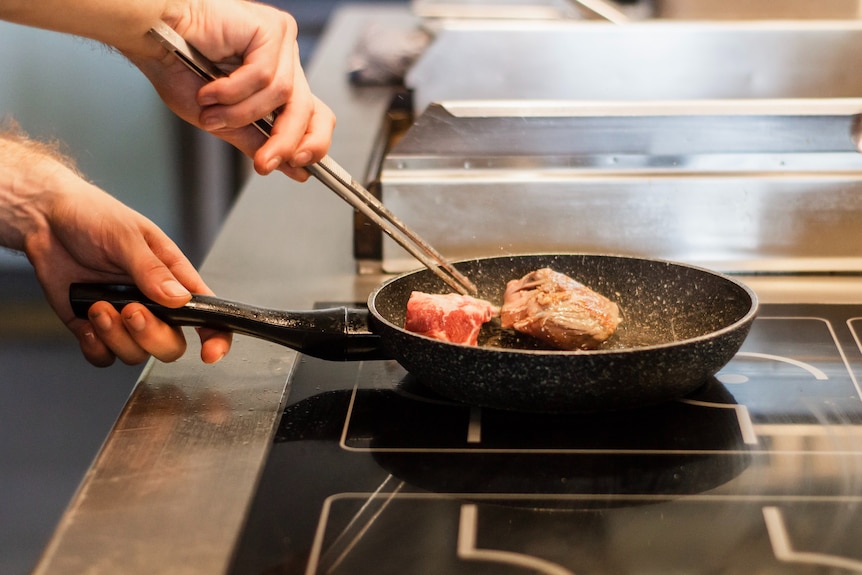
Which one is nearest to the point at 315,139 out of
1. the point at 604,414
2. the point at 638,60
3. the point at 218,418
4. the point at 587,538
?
the point at 218,418

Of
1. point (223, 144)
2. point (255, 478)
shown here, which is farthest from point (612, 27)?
point (223, 144)

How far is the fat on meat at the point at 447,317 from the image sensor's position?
1038 mm

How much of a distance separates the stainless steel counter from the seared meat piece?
0.27 meters

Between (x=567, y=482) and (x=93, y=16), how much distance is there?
66 centimetres

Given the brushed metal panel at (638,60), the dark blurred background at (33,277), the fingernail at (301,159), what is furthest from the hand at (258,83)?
the brushed metal panel at (638,60)

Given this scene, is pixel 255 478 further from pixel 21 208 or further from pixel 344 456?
pixel 21 208

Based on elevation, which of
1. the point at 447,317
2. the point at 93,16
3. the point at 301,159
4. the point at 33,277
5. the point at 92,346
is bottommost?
the point at 33,277

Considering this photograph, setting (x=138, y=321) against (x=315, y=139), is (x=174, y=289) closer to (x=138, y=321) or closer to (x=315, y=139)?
(x=138, y=321)

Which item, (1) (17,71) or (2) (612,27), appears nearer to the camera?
(2) (612,27)

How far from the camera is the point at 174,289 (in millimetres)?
1059

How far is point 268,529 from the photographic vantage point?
0.79 meters

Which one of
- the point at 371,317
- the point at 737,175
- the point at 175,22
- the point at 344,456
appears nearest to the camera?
the point at 344,456

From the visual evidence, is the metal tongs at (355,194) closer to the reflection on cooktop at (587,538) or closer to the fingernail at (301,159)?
the fingernail at (301,159)

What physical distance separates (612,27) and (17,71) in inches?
147
